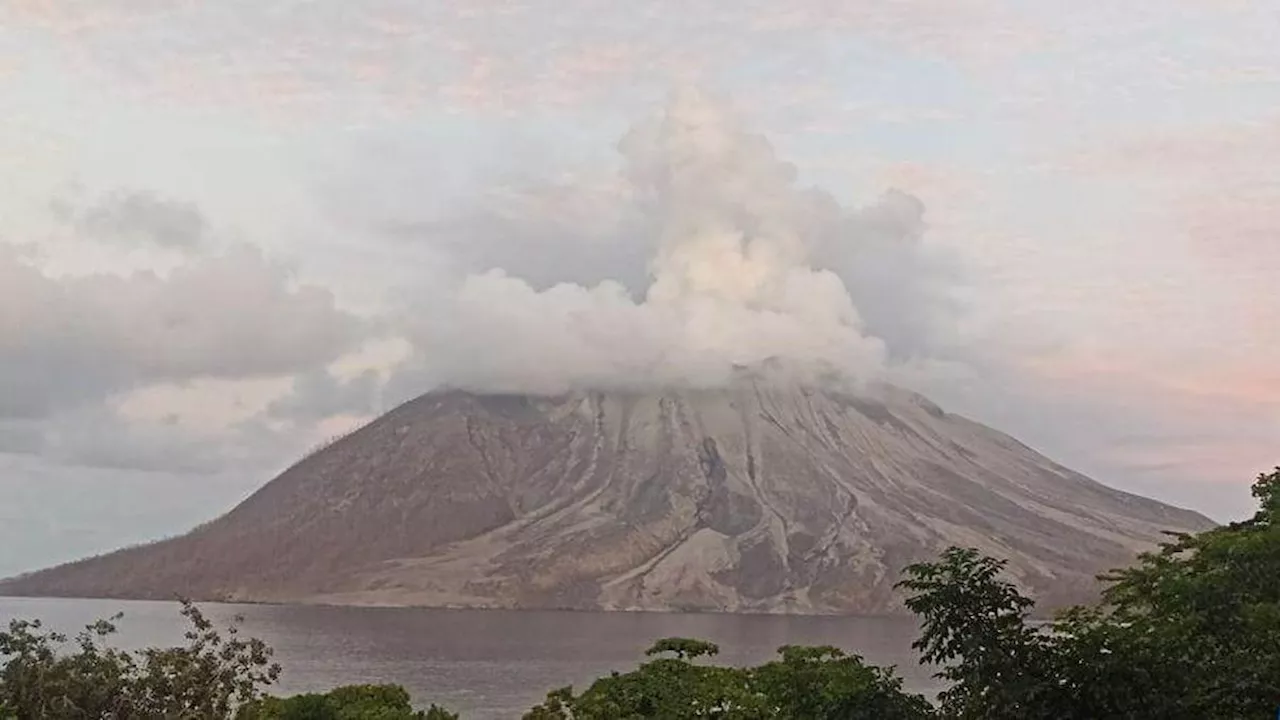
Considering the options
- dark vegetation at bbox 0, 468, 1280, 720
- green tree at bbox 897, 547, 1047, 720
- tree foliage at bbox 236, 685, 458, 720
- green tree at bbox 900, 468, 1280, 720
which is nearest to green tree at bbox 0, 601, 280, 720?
dark vegetation at bbox 0, 468, 1280, 720

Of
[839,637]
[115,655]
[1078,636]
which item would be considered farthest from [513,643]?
[1078,636]

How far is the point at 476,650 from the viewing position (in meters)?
137

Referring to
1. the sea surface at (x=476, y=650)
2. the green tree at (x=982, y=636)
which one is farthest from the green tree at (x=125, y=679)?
the sea surface at (x=476, y=650)

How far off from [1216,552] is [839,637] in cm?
15912

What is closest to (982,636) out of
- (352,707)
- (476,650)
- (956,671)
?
(956,671)

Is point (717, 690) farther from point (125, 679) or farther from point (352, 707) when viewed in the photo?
point (125, 679)

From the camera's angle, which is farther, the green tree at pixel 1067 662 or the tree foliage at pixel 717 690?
the tree foliage at pixel 717 690

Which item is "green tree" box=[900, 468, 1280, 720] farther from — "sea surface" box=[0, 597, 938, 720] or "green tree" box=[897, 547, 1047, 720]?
"sea surface" box=[0, 597, 938, 720]

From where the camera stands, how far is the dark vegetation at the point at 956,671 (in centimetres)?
1529

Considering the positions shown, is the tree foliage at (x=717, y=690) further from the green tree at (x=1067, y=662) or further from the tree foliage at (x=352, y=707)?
the green tree at (x=1067, y=662)

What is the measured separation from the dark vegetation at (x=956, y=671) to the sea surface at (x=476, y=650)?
46.2m

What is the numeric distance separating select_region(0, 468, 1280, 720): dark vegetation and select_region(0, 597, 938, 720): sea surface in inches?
1818

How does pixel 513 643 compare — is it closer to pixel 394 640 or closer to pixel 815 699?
pixel 394 640

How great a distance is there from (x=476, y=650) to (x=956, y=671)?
126648mm
